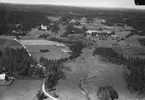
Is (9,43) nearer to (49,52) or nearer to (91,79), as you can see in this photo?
(49,52)

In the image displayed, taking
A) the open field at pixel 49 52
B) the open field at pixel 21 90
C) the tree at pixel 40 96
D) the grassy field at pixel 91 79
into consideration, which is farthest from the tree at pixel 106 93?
the open field at pixel 49 52

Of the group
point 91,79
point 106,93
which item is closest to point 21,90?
point 91,79

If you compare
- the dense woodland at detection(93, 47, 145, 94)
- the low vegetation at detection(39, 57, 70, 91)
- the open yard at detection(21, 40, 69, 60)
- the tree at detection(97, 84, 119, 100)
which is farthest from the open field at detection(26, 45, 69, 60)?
the tree at detection(97, 84, 119, 100)

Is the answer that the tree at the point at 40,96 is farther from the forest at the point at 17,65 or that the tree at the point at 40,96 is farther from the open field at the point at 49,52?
the open field at the point at 49,52

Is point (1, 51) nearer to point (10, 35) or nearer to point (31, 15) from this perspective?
point (10, 35)


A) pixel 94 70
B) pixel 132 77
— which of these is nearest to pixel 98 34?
pixel 94 70

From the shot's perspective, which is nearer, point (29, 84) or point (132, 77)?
point (29, 84)
